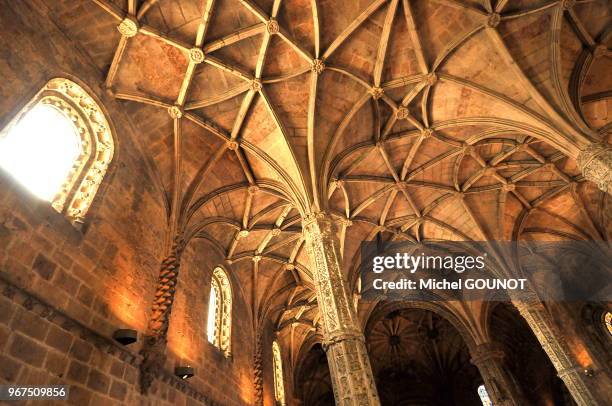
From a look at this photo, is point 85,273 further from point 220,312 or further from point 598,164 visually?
point 598,164

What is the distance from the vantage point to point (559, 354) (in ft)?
41.8

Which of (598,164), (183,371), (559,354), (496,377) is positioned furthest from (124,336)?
(496,377)

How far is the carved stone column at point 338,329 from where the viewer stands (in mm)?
6816

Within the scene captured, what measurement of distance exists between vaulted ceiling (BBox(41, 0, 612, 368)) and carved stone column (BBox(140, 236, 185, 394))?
148 centimetres

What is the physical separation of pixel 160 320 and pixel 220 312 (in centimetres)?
457

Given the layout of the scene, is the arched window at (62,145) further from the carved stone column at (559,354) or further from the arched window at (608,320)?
the arched window at (608,320)

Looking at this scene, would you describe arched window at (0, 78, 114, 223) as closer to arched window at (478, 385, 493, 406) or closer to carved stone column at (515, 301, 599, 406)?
carved stone column at (515, 301, 599, 406)

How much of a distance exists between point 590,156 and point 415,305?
42.4 ft

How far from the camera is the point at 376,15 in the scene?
1021 centimetres

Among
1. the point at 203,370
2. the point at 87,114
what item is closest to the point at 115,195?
the point at 87,114

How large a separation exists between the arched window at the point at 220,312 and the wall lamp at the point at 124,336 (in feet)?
15.0

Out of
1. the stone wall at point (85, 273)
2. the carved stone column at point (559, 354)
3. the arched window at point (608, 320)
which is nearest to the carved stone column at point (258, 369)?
the stone wall at point (85, 273)

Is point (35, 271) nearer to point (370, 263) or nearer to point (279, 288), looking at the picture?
point (279, 288)

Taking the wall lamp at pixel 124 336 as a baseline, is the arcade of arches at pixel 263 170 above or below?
above
